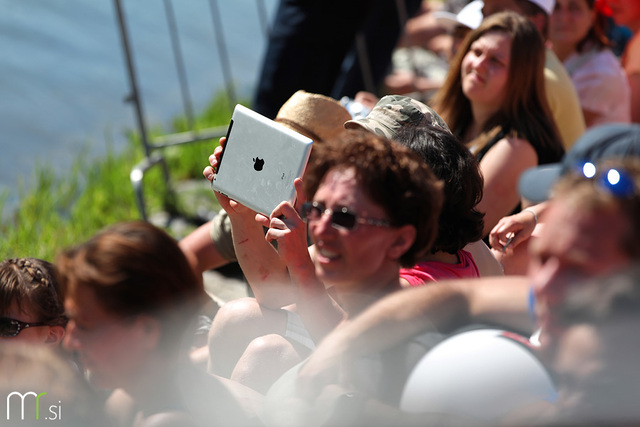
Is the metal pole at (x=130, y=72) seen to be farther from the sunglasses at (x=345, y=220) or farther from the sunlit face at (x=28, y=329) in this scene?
the sunglasses at (x=345, y=220)

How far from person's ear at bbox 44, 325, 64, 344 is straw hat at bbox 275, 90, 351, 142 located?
2.77 ft

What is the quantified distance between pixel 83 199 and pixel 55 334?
235 centimetres

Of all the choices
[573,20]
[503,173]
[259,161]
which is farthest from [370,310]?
[573,20]

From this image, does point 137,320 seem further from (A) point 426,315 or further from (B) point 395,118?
(B) point 395,118

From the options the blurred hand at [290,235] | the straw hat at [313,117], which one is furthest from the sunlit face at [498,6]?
the blurred hand at [290,235]

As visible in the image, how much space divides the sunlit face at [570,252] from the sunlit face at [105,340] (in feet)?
2.02

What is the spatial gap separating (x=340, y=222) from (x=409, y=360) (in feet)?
0.91

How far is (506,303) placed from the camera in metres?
1.22

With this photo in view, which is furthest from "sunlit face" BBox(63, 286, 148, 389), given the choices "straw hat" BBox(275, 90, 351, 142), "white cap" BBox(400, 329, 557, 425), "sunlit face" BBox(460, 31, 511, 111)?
"sunlit face" BBox(460, 31, 511, 111)

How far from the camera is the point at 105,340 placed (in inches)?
49.5

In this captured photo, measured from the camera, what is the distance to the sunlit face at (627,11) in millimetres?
3615

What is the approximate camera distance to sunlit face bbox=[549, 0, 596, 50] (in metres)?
3.46

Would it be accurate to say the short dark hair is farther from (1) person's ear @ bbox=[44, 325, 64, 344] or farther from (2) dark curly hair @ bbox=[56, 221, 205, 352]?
(2) dark curly hair @ bbox=[56, 221, 205, 352]

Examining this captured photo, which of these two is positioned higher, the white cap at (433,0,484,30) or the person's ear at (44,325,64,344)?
the white cap at (433,0,484,30)
